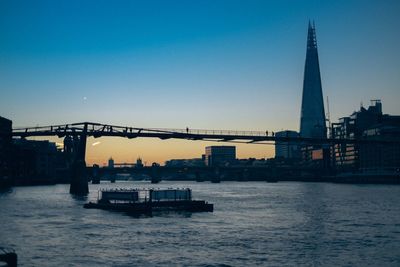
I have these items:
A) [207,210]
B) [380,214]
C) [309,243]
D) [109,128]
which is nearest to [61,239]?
[309,243]

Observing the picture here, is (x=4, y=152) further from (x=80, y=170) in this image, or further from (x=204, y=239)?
(x=204, y=239)

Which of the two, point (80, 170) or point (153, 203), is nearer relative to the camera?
point (153, 203)

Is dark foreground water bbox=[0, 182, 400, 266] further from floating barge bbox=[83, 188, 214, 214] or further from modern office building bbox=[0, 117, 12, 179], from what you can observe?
modern office building bbox=[0, 117, 12, 179]

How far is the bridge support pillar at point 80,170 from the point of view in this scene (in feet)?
342

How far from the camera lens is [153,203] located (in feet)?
231

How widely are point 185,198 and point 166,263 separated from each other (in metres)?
42.8

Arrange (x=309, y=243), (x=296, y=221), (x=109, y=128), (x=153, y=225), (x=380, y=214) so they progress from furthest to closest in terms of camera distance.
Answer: (x=109, y=128) → (x=380, y=214) → (x=296, y=221) → (x=153, y=225) → (x=309, y=243)

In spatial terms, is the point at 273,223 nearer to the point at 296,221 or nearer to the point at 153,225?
the point at 296,221

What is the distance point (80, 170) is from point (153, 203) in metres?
39.9

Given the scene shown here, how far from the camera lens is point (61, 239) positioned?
142 feet

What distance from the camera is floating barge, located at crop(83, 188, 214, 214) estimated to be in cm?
6881

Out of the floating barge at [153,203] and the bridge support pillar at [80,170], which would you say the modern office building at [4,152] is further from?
the floating barge at [153,203]

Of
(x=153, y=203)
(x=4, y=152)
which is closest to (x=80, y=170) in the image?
(x=153, y=203)

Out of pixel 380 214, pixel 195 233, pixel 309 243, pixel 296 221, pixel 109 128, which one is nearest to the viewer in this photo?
pixel 309 243
